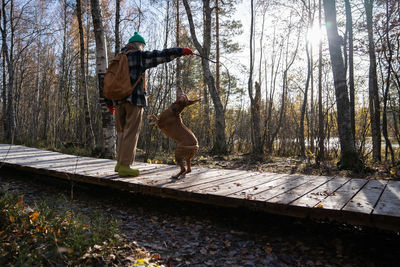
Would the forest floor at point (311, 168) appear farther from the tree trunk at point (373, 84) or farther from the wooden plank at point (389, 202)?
the wooden plank at point (389, 202)

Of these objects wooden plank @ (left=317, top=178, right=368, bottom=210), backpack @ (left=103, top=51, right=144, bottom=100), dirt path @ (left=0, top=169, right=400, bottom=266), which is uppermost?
backpack @ (left=103, top=51, right=144, bottom=100)

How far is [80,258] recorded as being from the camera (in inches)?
83.4

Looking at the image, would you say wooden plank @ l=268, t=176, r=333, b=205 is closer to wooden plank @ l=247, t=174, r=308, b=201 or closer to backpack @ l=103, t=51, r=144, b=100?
wooden plank @ l=247, t=174, r=308, b=201

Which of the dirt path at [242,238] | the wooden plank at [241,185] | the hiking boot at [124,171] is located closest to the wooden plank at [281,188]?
the wooden plank at [241,185]

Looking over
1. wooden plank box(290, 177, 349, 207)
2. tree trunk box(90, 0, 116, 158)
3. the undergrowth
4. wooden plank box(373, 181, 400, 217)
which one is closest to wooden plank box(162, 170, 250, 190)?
the undergrowth

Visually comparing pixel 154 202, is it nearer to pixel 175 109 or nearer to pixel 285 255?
pixel 175 109

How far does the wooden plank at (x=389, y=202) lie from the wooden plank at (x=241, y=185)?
128 centimetres

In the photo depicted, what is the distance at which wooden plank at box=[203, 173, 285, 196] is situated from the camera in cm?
312

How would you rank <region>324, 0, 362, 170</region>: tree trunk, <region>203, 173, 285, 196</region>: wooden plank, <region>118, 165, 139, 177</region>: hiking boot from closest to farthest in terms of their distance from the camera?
<region>203, 173, 285, 196</region>: wooden plank
<region>118, 165, 139, 177</region>: hiking boot
<region>324, 0, 362, 170</region>: tree trunk

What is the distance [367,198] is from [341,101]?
3.91 m

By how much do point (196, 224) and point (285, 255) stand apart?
3.83ft

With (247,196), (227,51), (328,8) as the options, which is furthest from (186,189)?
(227,51)

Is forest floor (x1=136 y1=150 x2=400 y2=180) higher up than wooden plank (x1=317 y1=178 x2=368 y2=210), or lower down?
lower down

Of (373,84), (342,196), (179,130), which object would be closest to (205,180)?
(179,130)
